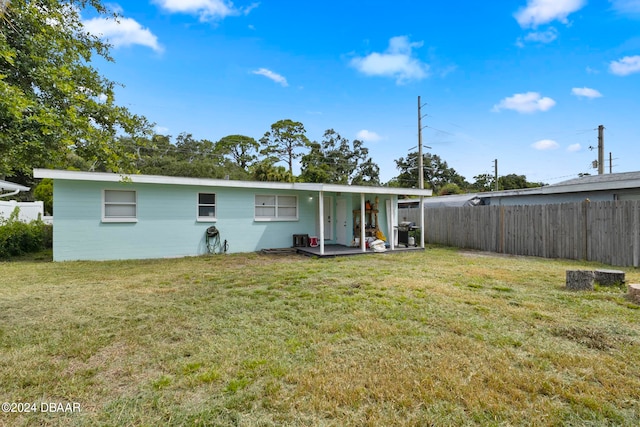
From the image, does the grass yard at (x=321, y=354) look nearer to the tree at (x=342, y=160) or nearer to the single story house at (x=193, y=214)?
the single story house at (x=193, y=214)

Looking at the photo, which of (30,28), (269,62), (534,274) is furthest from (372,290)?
(269,62)

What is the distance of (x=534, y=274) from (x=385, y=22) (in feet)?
33.9

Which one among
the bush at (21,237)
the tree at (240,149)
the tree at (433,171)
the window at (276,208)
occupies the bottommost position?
the bush at (21,237)

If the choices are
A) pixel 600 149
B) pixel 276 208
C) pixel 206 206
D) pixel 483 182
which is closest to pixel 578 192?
pixel 600 149

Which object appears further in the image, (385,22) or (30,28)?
(385,22)

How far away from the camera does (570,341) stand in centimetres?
312

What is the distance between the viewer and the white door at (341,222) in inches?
455

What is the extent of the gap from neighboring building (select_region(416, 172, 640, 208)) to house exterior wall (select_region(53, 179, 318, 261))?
29.8 feet

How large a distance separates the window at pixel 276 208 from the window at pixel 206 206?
4.87ft

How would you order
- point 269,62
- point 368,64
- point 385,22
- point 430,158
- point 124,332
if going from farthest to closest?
point 430,158
point 269,62
point 368,64
point 385,22
point 124,332

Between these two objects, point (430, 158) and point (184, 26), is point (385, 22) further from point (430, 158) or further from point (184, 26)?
point (430, 158)

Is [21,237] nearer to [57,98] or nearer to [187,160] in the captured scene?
[57,98]

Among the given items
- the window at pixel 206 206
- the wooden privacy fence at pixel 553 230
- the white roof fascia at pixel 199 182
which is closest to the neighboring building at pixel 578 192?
the wooden privacy fence at pixel 553 230

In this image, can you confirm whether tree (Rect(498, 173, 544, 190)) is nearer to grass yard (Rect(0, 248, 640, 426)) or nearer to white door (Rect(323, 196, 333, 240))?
white door (Rect(323, 196, 333, 240))
